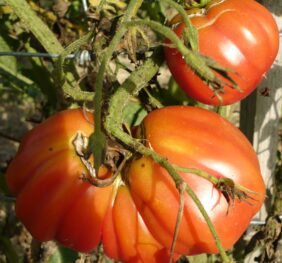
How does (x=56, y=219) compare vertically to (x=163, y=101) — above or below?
above

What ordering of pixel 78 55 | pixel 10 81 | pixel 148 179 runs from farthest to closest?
pixel 10 81, pixel 78 55, pixel 148 179

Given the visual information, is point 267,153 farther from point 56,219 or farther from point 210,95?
point 56,219

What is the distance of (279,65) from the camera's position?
1.11m

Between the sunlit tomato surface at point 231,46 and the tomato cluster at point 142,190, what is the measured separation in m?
0.05

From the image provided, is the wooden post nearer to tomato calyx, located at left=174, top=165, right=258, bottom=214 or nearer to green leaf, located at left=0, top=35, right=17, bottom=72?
tomato calyx, located at left=174, top=165, right=258, bottom=214

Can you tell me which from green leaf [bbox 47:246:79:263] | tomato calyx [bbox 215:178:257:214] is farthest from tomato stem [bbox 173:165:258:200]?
green leaf [bbox 47:246:79:263]

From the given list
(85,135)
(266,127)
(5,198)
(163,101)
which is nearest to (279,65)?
(266,127)

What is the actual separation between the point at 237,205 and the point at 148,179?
0.12m

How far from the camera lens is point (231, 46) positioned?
81cm

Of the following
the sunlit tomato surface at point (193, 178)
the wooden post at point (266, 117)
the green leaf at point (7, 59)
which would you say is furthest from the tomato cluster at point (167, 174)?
the green leaf at point (7, 59)

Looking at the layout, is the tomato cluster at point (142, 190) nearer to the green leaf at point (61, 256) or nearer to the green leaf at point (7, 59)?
the green leaf at point (61, 256)

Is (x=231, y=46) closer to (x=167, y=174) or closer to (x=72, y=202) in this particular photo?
(x=167, y=174)

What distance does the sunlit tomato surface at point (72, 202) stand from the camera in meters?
0.82

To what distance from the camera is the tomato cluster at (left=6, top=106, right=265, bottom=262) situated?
770 millimetres
